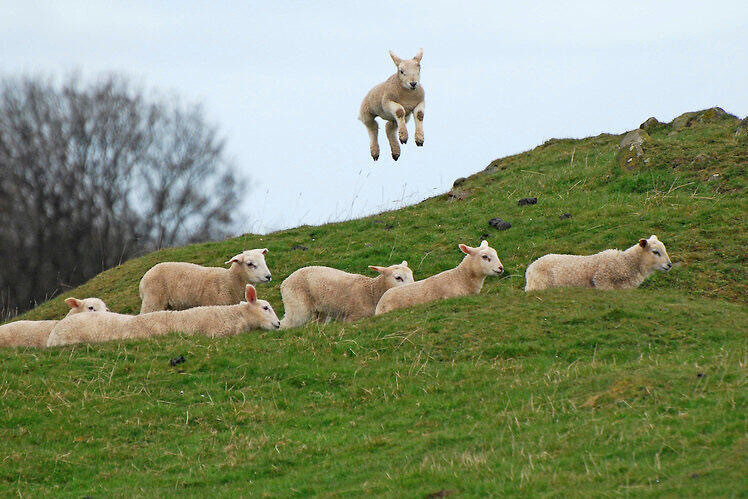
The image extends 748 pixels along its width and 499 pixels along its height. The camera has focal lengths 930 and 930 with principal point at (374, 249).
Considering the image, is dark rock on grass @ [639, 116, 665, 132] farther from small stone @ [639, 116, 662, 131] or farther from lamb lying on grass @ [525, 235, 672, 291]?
lamb lying on grass @ [525, 235, 672, 291]

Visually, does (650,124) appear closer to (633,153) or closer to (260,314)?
(633,153)

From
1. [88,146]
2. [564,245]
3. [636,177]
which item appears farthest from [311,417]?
[88,146]

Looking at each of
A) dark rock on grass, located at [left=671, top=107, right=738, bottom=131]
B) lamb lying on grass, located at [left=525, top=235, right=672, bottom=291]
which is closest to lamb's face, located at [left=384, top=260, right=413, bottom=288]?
lamb lying on grass, located at [left=525, top=235, right=672, bottom=291]

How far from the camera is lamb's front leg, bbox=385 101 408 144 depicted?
20.7m

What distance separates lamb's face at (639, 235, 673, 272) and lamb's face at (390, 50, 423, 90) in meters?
8.29

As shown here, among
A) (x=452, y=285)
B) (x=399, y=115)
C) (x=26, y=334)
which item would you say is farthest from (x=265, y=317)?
(x=399, y=115)

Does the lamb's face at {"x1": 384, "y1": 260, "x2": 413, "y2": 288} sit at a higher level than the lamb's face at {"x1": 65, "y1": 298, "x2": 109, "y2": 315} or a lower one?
lower

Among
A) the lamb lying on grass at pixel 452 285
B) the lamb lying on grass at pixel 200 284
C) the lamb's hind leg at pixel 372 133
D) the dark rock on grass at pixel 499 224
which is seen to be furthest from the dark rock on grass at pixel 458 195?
the lamb lying on grass at pixel 452 285

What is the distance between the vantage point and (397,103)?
2195cm

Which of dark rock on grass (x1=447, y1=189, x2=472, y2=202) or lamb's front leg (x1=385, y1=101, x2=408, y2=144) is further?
dark rock on grass (x1=447, y1=189, x2=472, y2=202)

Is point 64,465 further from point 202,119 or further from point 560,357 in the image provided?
point 202,119

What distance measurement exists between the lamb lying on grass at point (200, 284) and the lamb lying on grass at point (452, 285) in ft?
8.86

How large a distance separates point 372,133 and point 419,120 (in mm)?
2920

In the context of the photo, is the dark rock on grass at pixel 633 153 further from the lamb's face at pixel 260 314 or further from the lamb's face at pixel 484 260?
the lamb's face at pixel 260 314
